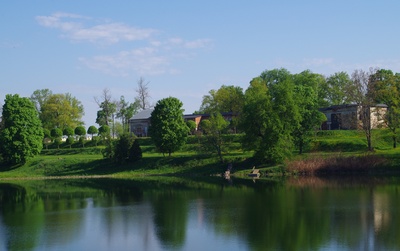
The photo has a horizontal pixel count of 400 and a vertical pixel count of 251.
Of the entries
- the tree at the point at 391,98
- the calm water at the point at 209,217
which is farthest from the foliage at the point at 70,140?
the tree at the point at 391,98

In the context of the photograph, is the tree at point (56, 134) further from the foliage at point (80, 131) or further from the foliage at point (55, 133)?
the foliage at point (80, 131)

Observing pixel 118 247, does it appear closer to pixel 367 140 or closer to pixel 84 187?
pixel 84 187

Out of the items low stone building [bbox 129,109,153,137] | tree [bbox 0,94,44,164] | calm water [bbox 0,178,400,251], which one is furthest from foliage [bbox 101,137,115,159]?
low stone building [bbox 129,109,153,137]

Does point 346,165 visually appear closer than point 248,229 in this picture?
No

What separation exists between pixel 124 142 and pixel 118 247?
134 ft

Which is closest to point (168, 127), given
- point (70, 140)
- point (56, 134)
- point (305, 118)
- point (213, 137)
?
point (213, 137)

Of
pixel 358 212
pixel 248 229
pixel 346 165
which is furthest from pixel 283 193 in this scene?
pixel 346 165

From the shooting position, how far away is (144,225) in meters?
27.1

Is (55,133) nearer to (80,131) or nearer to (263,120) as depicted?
(80,131)

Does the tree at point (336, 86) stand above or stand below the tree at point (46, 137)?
above

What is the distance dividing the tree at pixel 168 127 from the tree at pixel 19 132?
1449cm

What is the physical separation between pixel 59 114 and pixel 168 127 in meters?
40.8

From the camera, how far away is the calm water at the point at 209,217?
878 inches

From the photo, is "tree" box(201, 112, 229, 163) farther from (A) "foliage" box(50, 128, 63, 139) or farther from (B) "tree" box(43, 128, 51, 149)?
(B) "tree" box(43, 128, 51, 149)
